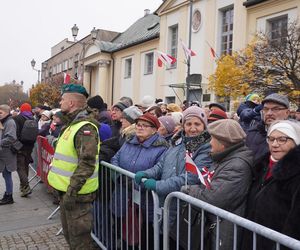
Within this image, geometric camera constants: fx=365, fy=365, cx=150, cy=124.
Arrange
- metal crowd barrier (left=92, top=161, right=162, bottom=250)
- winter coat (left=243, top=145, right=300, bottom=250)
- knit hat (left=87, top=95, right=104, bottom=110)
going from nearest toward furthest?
winter coat (left=243, top=145, right=300, bottom=250)
metal crowd barrier (left=92, top=161, right=162, bottom=250)
knit hat (left=87, top=95, right=104, bottom=110)

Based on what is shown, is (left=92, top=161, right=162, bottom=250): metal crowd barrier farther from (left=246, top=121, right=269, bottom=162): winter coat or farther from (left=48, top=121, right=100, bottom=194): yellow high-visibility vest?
(left=246, top=121, right=269, bottom=162): winter coat

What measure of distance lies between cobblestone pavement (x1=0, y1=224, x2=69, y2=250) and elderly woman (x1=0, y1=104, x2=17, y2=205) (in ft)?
5.10

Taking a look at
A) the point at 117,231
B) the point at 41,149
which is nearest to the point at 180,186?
the point at 117,231


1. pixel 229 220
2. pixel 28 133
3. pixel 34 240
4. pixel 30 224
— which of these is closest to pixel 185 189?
pixel 229 220

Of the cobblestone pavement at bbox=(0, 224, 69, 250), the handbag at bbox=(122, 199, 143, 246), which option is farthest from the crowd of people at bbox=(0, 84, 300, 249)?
the cobblestone pavement at bbox=(0, 224, 69, 250)

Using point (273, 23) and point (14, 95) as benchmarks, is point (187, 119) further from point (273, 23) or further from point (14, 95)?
point (14, 95)

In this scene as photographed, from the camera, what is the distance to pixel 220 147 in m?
2.93

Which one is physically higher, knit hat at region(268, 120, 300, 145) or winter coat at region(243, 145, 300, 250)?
knit hat at region(268, 120, 300, 145)

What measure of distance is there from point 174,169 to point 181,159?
0.11m

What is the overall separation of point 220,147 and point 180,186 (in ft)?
1.64

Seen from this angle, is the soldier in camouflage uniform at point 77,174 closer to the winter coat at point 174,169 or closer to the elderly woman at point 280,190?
→ the winter coat at point 174,169

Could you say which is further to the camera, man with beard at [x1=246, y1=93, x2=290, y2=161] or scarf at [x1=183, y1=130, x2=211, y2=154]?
man with beard at [x1=246, y1=93, x2=290, y2=161]

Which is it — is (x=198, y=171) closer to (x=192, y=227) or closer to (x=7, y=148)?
(x=192, y=227)

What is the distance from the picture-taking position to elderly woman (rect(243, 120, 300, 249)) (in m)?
2.14
